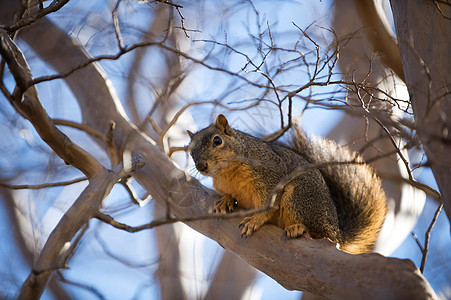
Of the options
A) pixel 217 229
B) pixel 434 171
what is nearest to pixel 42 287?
pixel 217 229

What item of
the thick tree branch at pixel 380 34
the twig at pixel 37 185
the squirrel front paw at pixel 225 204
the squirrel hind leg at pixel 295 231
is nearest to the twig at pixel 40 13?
the twig at pixel 37 185

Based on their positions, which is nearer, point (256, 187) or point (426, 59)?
point (426, 59)

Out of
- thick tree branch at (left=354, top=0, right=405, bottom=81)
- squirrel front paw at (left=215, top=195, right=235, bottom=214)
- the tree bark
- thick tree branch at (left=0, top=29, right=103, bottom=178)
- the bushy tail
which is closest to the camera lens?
the tree bark

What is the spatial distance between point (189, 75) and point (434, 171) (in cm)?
222

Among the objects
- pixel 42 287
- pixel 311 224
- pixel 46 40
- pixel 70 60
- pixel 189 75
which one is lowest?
pixel 42 287

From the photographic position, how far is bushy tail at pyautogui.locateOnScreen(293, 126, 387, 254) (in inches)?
108

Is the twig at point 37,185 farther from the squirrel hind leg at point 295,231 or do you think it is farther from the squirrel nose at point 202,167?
the squirrel hind leg at point 295,231

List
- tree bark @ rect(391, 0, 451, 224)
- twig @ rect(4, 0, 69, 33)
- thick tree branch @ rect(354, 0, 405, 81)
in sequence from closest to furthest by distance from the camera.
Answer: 1. tree bark @ rect(391, 0, 451, 224)
2. twig @ rect(4, 0, 69, 33)
3. thick tree branch @ rect(354, 0, 405, 81)

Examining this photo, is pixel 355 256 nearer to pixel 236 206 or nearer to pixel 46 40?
pixel 236 206

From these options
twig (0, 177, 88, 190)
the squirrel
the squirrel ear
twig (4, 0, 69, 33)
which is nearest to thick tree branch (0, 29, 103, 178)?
twig (4, 0, 69, 33)

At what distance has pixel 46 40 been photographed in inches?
142

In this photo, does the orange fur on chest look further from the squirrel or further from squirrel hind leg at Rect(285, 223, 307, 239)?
squirrel hind leg at Rect(285, 223, 307, 239)

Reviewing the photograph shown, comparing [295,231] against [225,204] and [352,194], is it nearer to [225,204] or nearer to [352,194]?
[225,204]

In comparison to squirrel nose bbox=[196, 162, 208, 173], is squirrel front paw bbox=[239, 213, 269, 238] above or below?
below
